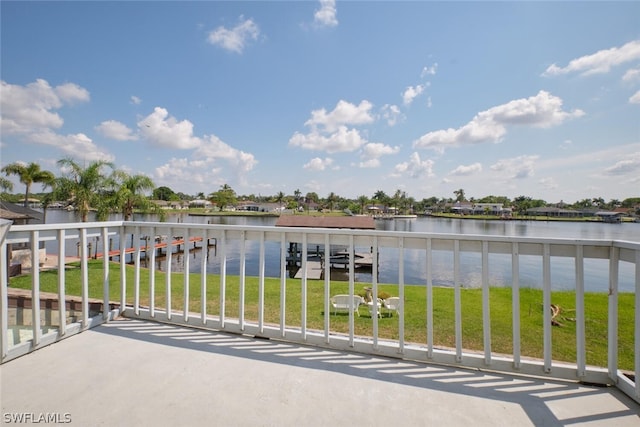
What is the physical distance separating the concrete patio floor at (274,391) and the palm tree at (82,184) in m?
12.9

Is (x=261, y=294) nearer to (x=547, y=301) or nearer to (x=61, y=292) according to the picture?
(x=61, y=292)

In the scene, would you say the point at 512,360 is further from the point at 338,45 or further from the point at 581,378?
the point at 338,45

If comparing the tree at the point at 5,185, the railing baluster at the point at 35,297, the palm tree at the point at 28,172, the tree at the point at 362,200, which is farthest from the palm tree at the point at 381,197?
the railing baluster at the point at 35,297

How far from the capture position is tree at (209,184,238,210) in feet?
255

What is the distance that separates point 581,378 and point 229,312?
412cm

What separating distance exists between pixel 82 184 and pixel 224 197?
68.7m

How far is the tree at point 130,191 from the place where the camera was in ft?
42.9

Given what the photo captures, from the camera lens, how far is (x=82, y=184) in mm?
12078

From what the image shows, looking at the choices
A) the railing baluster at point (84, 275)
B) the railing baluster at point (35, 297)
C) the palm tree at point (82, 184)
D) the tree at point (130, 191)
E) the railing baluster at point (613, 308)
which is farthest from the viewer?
the tree at point (130, 191)

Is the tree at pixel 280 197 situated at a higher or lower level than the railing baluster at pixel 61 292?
higher

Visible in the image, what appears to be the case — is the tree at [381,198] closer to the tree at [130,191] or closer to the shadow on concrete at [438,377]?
the tree at [130,191]

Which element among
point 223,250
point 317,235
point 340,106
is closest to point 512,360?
point 317,235

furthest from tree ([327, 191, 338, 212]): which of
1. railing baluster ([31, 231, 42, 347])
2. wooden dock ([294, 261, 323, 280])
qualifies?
railing baluster ([31, 231, 42, 347])

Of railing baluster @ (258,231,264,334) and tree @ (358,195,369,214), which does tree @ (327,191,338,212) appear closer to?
tree @ (358,195,369,214)
